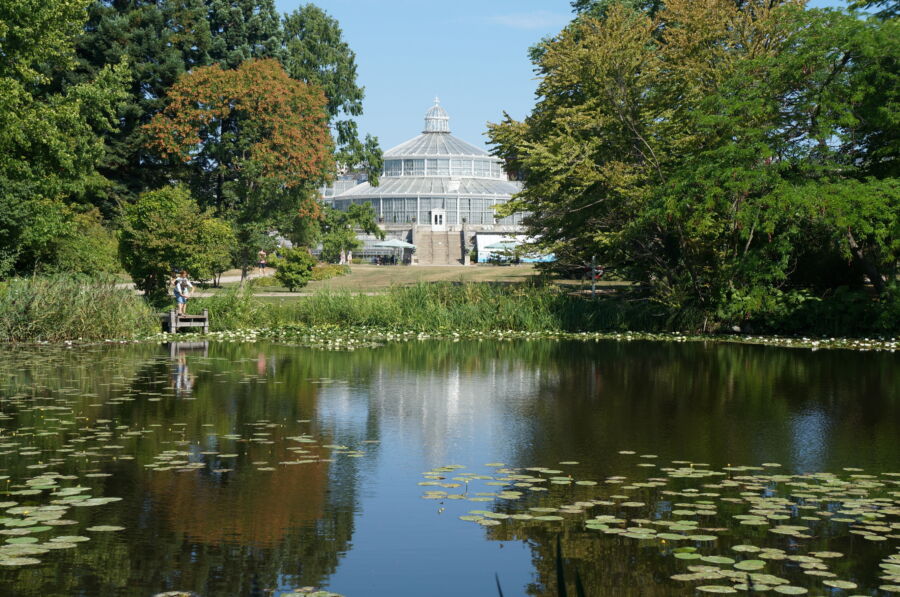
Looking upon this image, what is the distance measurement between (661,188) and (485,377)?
12.3 m

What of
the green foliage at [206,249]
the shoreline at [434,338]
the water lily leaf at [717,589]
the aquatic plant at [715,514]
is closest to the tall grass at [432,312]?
the shoreline at [434,338]

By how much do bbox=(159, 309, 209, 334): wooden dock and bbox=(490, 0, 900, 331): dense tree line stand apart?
1130cm

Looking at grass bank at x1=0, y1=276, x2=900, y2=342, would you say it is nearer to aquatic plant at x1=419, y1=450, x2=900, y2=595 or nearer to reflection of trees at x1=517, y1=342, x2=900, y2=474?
reflection of trees at x1=517, y1=342, x2=900, y2=474

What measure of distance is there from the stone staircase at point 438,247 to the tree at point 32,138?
62.8 meters

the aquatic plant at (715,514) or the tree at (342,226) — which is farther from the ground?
the tree at (342,226)

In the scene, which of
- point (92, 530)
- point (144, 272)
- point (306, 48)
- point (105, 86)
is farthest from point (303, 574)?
point (306, 48)

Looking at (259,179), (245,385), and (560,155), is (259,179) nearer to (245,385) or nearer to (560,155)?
(560,155)

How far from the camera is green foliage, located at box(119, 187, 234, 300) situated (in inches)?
1226

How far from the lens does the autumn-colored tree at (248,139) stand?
43.4 m

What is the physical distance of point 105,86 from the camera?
1393 inches

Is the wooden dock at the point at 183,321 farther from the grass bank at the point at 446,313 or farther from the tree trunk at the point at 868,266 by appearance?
the tree trunk at the point at 868,266

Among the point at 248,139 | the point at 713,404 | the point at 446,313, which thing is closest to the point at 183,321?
the point at 446,313

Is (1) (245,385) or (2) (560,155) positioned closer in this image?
(1) (245,385)

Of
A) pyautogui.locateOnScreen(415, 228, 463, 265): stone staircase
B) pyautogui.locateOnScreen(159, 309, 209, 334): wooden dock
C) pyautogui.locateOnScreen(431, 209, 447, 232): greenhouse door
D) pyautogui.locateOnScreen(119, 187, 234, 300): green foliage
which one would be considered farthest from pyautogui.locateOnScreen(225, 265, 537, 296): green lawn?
pyautogui.locateOnScreen(431, 209, 447, 232): greenhouse door
